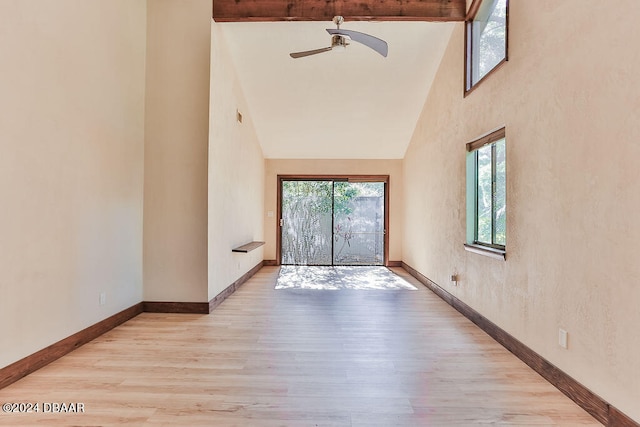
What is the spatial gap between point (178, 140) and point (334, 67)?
95.4 inches

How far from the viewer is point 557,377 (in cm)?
216

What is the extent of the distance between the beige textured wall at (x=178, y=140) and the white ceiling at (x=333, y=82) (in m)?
0.60

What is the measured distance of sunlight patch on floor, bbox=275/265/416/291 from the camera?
5.15 metres

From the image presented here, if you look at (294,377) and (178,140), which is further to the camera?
(178,140)

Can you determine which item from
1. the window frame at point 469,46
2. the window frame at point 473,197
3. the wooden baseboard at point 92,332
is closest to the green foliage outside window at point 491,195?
the window frame at point 473,197

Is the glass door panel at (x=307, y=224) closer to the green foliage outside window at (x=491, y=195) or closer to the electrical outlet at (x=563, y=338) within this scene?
the green foliage outside window at (x=491, y=195)

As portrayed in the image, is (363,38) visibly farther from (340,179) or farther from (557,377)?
(340,179)

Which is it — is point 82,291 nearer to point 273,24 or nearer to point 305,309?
point 305,309

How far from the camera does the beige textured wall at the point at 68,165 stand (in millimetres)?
2146

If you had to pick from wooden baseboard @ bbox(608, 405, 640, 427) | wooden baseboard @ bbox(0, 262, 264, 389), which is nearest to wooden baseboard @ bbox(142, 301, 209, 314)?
wooden baseboard @ bbox(0, 262, 264, 389)

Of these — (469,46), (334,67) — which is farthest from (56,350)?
(469,46)

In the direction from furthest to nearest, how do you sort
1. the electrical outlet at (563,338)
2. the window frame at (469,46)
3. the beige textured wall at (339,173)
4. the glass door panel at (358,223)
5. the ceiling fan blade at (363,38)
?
1. the glass door panel at (358,223)
2. the beige textured wall at (339,173)
3. the window frame at (469,46)
4. the ceiling fan blade at (363,38)
5. the electrical outlet at (563,338)

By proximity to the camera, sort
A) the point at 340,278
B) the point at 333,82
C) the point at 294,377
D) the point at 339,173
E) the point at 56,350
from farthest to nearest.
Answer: the point at 339,173 < the point at 340,278 < the point at 333,82 < the point at 56,350 < the point at 294,377

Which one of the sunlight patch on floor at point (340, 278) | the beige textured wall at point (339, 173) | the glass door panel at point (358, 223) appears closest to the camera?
the sunlight patch on floor at point (340, 278)
